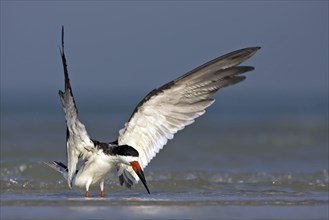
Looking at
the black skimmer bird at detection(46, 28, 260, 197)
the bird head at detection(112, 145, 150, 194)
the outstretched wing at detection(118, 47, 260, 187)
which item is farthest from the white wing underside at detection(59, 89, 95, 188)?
the outstretched wing at detection(118, 47, 260, 187)

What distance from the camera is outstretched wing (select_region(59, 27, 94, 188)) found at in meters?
12.1

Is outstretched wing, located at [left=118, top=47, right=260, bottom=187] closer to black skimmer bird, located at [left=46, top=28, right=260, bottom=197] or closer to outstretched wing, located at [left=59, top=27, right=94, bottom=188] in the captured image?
black skimmer bird, located at [left=46, top=28, right=260, bottom=197]

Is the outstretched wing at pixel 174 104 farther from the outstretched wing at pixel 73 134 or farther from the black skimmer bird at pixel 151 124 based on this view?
the outstretched wing at pixel 73 134

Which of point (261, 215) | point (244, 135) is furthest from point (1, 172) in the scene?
point (244, 135)

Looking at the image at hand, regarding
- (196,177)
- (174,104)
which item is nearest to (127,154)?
(174,104)

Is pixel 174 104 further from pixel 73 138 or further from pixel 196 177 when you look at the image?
pixel 196 177

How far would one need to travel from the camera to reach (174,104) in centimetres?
1327

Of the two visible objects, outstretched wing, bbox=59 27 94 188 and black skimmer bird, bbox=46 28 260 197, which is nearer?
outstretched wing, bbox=59 27 94 188

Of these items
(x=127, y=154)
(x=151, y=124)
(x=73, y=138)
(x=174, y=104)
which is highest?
(x=174, y=104)

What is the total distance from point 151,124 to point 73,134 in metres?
1.15

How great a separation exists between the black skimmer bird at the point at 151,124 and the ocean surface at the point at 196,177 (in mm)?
416

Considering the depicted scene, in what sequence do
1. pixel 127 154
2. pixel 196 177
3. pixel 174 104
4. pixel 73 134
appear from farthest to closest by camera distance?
pixel 196 177, pixel 174 104, pixel 127 154, pixel 73 134

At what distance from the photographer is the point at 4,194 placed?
44.6 feet

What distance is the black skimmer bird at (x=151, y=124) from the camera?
12.8 m
